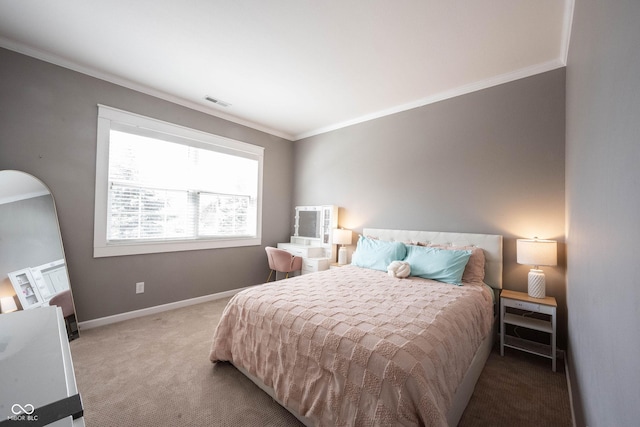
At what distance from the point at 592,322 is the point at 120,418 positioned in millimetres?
2595

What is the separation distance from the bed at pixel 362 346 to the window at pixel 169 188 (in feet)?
6.36

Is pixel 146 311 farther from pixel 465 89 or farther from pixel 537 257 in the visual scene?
pixel 465 89

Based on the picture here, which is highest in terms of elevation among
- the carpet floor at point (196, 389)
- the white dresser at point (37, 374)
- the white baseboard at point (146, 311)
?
the white dresser at point (37, 374)

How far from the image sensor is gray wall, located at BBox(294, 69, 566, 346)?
2.47 m

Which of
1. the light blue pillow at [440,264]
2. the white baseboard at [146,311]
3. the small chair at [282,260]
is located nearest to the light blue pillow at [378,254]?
the light blue pillow at [440,264]

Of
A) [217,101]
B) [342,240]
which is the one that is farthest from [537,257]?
[217,101]

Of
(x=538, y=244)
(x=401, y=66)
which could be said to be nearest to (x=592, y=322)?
(x=538, y=244)

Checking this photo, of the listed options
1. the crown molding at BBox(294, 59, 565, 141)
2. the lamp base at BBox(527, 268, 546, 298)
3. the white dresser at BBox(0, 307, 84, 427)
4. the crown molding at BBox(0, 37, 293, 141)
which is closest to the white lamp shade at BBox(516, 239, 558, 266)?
the lamp base at BBox(527, 268, 546, 298)

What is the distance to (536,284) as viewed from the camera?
7.61 feet

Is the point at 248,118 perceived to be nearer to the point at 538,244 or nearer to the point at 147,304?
the point at 147,304

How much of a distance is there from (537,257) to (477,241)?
56 centimetres

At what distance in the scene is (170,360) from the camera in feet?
7.20

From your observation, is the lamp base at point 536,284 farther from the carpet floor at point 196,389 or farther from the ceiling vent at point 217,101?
the ceiling vent at point 217,101

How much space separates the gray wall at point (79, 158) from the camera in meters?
2.41
